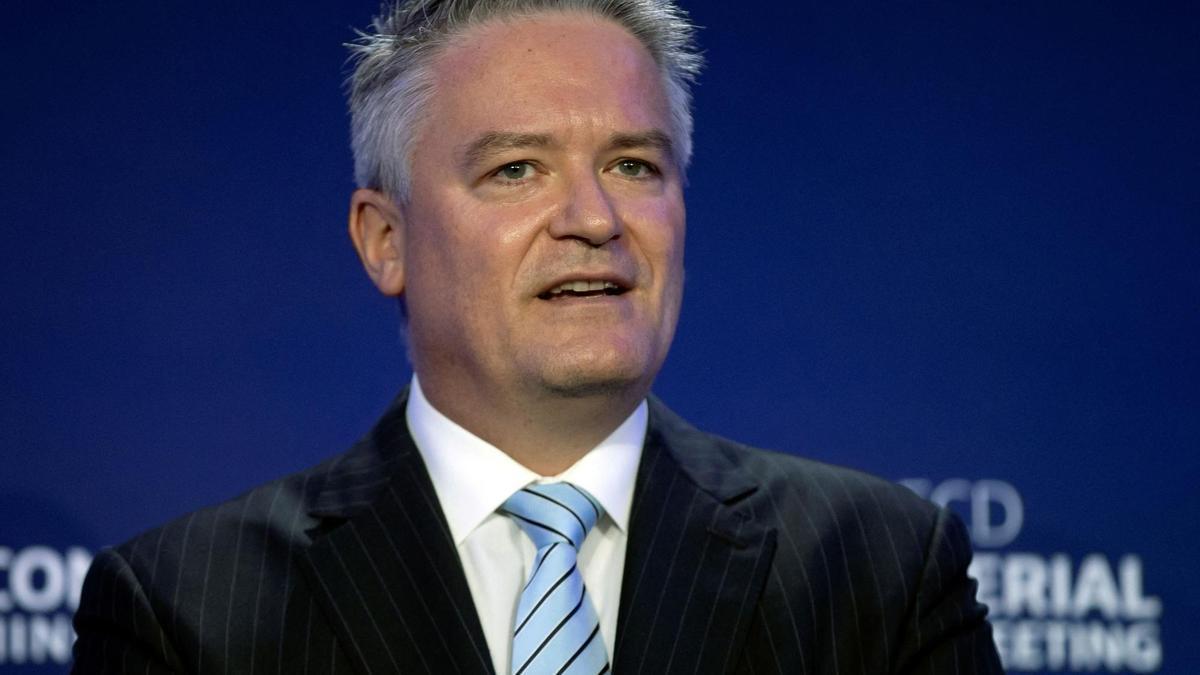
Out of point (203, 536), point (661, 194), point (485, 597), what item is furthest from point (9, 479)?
point (661, 194)

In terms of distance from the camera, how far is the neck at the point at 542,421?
187cm

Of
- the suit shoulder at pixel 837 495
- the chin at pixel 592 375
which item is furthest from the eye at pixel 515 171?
the suit shoulder at pixel 837 495

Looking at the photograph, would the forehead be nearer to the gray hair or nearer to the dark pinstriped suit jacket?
the gray hair

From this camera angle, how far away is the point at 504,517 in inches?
74.5

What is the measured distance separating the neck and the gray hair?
0.94 ft

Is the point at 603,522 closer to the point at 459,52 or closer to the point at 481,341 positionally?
the point at 481,341

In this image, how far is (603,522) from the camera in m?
1.90

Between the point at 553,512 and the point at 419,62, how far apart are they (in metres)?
0.59

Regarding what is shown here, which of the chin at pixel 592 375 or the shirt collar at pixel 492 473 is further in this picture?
the shirt collar at pixel 492 473

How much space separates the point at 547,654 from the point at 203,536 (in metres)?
0.45

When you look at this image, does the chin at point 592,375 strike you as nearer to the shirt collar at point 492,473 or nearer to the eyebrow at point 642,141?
the shirt collar at point 492,473

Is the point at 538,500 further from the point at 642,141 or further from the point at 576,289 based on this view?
the point at 642,141

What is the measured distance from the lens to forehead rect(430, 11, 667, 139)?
1843 millimetres

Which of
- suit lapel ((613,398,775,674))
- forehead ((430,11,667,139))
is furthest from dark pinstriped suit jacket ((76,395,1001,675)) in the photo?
forehead ((430,11,667,139))
